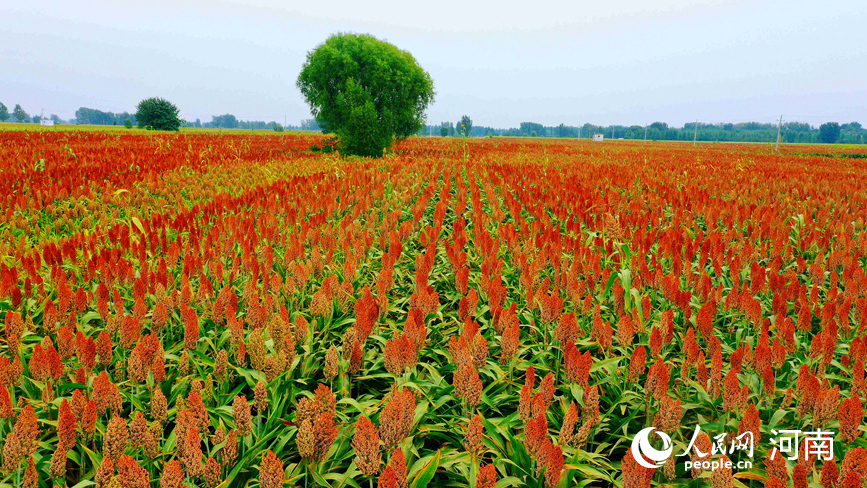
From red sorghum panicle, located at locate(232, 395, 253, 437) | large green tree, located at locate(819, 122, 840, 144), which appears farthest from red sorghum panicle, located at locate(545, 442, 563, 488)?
large green tree, located at locate(819, 122, 840, 144)

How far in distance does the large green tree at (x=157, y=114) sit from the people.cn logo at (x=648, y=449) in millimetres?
68978

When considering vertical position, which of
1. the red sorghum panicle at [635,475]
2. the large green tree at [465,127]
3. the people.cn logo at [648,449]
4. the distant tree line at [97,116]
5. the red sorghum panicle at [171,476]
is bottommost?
the people.cn logo at [648,449]

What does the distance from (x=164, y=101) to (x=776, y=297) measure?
74.5m

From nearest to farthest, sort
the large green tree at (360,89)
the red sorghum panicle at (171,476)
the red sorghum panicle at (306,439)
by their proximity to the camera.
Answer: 1. the red sorghum panicle at (171,476)
2. the red sorghum panicle at (306,439)
3. the large green tree at (360,89)

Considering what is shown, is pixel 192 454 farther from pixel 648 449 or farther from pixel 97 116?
pixel 97 116

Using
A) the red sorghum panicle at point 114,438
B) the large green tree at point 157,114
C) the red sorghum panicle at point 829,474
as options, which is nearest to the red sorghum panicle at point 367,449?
the red sorghum panicle at point 114,438

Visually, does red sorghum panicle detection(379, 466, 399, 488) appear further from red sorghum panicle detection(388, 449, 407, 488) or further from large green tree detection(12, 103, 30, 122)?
large green tree detection(12, 103, 30, 122)

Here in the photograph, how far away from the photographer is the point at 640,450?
1.65m

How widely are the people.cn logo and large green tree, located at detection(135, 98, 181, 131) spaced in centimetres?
6898

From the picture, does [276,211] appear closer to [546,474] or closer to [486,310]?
[486,310]

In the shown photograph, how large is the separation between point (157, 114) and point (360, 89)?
54.7 meters

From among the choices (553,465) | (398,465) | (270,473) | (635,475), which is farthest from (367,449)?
(635,475)

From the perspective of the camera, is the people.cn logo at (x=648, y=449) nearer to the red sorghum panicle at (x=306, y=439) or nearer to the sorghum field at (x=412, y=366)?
the sorghum field at (x=412, y=366)

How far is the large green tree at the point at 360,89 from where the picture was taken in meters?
17.9
